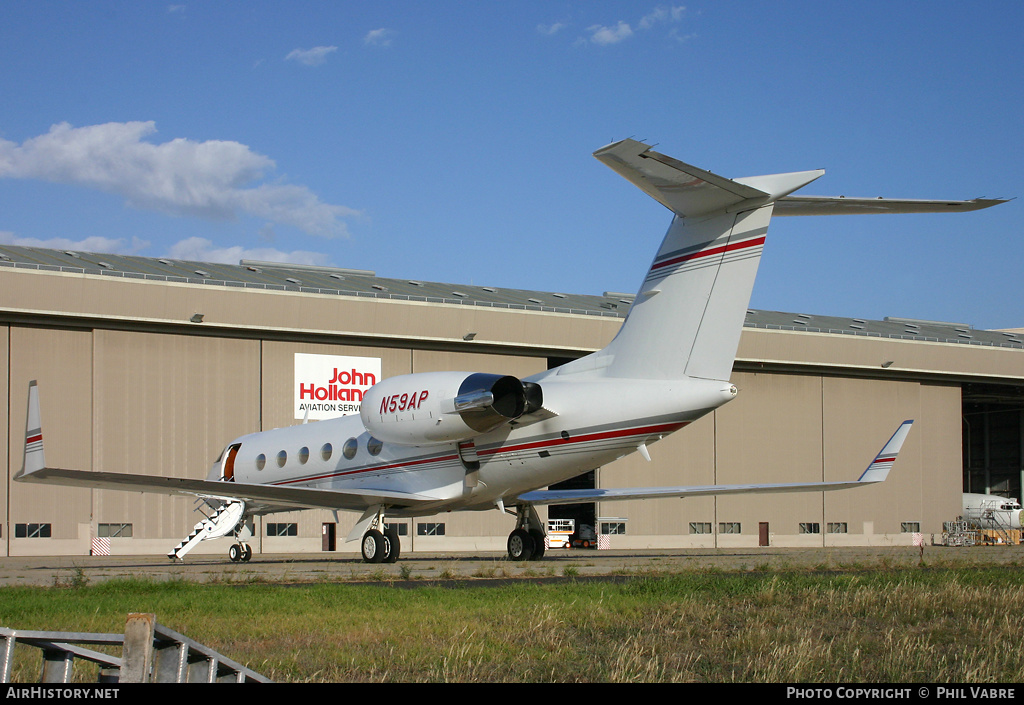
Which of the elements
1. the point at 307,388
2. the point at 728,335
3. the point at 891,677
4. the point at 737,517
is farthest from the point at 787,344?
the point at 891,677

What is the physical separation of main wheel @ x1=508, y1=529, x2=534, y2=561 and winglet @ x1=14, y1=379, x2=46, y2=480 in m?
9.91

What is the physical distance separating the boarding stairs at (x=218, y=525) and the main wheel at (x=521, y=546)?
765cm

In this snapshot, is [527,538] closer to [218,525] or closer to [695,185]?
[218,525]

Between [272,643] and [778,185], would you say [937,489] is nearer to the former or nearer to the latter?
[778,185]

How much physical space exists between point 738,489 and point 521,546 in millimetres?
5028

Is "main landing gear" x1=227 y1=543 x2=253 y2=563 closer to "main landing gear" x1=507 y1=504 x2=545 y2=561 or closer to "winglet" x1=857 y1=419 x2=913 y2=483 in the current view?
"main landing gear" x1=507 y1=504 x2=545 y2=561

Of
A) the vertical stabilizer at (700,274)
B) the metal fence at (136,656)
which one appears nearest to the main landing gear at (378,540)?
the vertical stabilizer at (700,274)

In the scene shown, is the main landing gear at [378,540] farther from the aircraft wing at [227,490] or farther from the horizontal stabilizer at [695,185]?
the horizontal stabilizer at [695,185]

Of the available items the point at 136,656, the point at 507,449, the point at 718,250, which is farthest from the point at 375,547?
the point at 136,656

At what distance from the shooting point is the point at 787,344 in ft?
146

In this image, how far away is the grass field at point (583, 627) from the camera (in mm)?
7520

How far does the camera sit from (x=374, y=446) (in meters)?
21.9

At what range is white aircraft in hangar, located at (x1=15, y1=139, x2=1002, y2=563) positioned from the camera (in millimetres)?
15219

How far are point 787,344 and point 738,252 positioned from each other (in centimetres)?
3037
